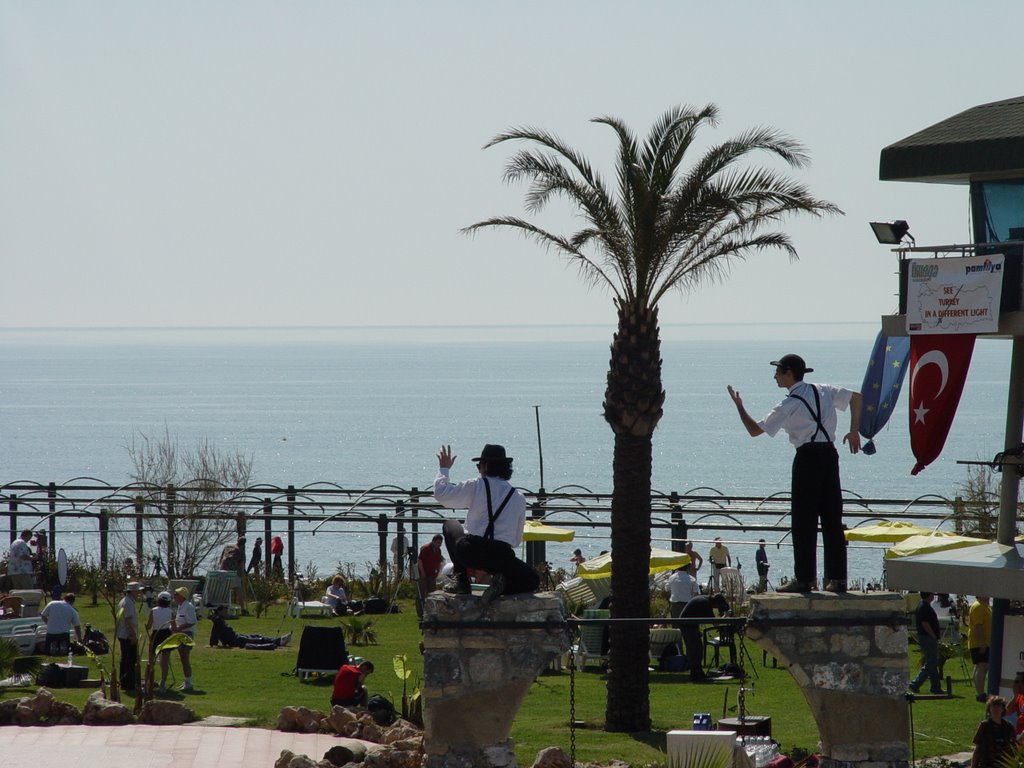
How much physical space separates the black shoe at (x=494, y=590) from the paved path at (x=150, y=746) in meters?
5.66

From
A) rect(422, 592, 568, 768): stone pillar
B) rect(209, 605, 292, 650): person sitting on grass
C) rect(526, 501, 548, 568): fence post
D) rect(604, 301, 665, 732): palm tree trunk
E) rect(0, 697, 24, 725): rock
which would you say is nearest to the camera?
rect(422, 592, 568, 768): stone pillar

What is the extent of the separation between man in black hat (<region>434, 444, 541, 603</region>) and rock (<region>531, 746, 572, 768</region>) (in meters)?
4.24

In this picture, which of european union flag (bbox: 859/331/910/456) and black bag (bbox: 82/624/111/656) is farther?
european union flag (bbox: 859/331/910/456)

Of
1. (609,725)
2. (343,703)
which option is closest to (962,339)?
(609,725)

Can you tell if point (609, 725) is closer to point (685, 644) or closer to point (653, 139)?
point (685, 644)

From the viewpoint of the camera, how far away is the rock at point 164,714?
16609mm

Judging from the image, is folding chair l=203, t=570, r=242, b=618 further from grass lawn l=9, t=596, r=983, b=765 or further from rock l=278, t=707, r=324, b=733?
rock l=278, t=707, r=324, b=733

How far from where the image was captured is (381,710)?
54.0 ft

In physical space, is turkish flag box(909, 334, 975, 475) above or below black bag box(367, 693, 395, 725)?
above

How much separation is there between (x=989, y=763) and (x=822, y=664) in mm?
4142

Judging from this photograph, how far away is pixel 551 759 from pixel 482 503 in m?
4.82

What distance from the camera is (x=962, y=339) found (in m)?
20.0

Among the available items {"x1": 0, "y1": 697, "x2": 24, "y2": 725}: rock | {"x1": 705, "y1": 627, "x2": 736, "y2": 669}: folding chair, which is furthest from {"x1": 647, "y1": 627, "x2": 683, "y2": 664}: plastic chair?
{"x1": 0, "y1": 697, "x2": 24, "y2": 725}: rock

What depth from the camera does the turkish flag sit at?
66.0 feet
